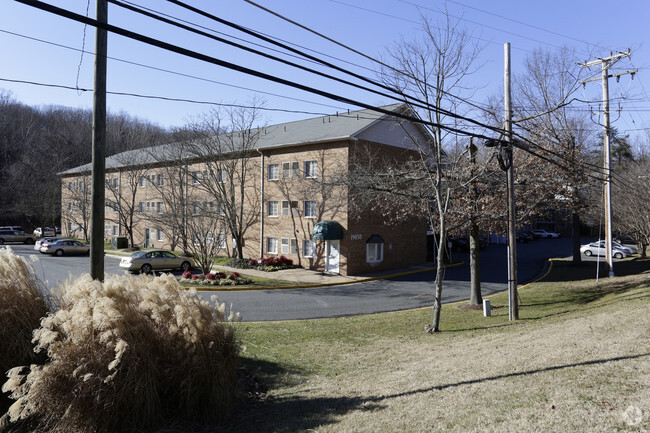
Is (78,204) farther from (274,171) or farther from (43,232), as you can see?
(274,171)

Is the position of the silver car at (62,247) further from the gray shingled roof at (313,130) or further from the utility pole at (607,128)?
the utility pole at (607,128)

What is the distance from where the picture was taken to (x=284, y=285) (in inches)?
873

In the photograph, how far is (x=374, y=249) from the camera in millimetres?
28312

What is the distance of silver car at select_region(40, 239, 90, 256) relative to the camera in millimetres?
36406

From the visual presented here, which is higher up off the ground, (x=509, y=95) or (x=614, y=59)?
(x=614, y=59)

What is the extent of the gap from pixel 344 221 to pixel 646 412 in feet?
72.1

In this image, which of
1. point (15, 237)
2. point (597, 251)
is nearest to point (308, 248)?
point (597, 251)

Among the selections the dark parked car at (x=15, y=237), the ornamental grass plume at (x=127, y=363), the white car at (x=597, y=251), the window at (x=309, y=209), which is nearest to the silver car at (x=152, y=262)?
the window at (x=309, y=209)

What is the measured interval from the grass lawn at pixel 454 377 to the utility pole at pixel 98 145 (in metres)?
3.41

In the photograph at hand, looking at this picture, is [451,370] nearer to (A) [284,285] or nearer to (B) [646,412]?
(B) [646,412]

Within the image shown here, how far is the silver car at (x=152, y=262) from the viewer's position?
85.3ft

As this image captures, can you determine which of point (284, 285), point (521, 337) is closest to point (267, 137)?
point (284, 285)

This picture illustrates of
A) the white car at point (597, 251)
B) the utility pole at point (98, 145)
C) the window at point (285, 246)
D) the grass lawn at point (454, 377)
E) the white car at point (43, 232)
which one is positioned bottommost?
the grass lawn at point (454, 377)

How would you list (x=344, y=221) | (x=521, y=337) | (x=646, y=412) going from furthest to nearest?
1. (x=344, y=221)
2. (x=521, y=337)
3. (x=646, y=412)
